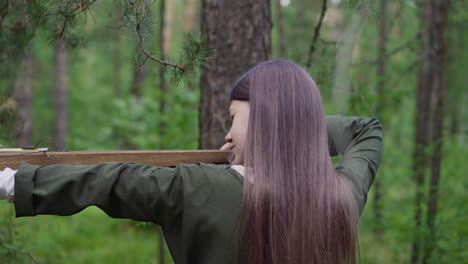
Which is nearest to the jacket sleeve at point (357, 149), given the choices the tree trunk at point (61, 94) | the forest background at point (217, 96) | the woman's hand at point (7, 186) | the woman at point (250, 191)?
the woman at point (250, 191)

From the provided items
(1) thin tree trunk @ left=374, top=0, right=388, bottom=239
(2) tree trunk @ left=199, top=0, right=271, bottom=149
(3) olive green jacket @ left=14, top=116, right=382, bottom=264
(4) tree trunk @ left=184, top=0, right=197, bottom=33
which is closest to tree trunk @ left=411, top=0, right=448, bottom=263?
(1) thin tree trunk @ left=374, top=0, right=388, bottom=239

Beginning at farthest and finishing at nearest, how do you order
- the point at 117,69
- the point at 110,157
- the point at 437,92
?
1. the point at 117,69
2. the point at 437,92
3. the point at 110,157

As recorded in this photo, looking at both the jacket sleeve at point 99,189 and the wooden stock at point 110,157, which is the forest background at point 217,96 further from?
the jacket sleeve at point 99,189

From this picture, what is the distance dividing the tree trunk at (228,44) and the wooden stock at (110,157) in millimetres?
1132

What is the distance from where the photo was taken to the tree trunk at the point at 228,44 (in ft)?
10.7

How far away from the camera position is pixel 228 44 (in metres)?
3.28

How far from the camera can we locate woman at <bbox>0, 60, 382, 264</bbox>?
158cm

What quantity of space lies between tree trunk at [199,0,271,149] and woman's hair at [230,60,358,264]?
4.71 feet

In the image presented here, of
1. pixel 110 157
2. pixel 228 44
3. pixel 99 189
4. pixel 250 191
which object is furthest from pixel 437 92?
pixel 99 189

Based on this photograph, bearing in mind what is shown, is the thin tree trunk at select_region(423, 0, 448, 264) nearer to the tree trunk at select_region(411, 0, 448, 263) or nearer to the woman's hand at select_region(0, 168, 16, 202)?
the tree trunk at select_region(411, 0, 448, 263)

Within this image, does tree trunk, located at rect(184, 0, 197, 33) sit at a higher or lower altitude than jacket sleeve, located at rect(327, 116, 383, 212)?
higher

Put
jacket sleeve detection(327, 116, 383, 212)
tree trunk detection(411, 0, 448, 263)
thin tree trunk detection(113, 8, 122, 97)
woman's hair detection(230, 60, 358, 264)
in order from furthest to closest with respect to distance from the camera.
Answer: thin tree trunk detection(113, 8, 122, 97) < tree trunk detection(411, 0, 448, 263) < jacket sleeve detection(327, 116, 383, 212) < woman's hair detection(230, 60, 358, 264)

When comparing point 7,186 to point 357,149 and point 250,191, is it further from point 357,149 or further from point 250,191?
point 357,149

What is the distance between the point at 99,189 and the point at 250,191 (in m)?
0.54
